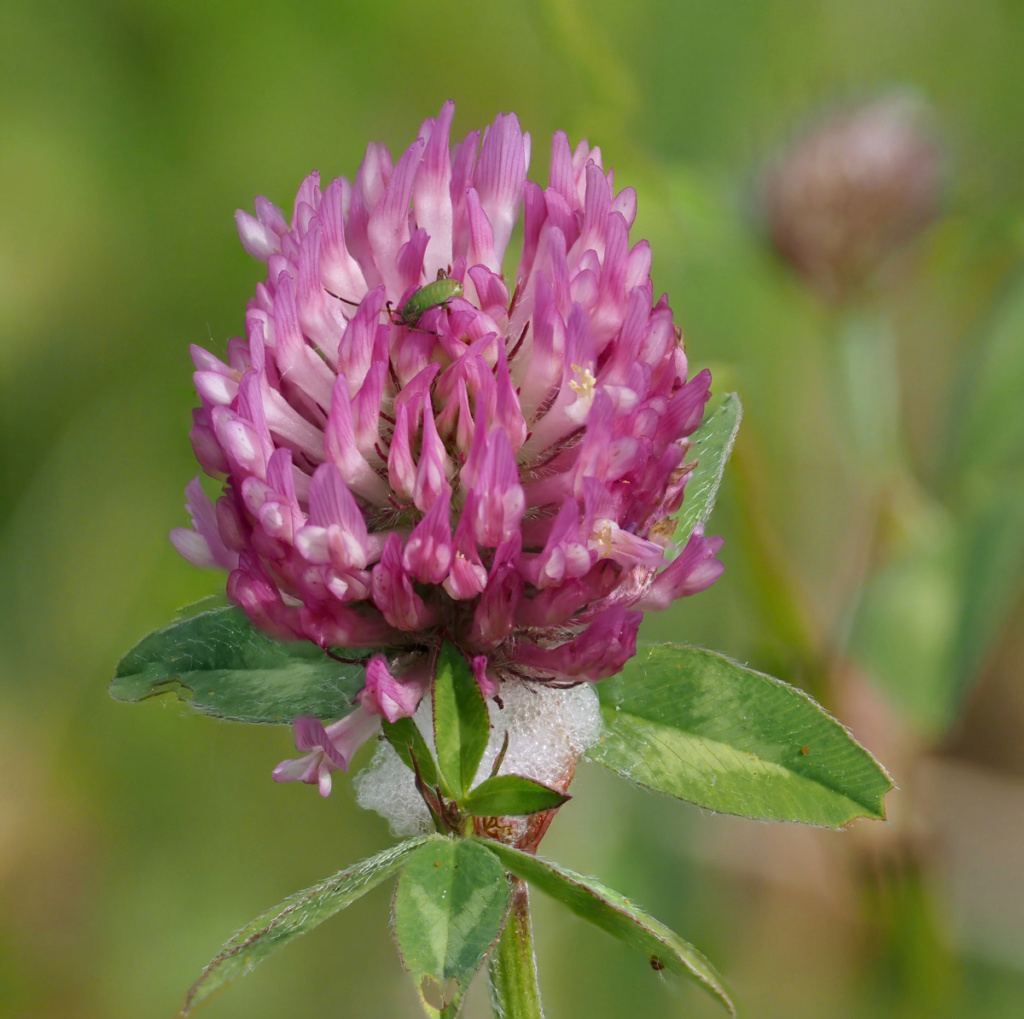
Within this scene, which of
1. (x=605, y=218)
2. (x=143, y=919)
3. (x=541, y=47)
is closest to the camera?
(x=605, y=218)

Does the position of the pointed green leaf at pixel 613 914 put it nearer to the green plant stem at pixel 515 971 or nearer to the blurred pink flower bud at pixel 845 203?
the green plant stem at pixel 515 971

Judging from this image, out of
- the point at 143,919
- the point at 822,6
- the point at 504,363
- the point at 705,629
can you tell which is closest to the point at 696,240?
the point at 705,629

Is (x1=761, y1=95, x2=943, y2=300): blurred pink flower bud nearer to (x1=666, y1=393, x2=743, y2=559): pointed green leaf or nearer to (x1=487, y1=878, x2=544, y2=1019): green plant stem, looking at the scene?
(x1=666, y1=393, x2=743, y2=559): pointed green leaf

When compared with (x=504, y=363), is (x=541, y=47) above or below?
above

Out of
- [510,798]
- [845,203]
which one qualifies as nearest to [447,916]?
[510,798]

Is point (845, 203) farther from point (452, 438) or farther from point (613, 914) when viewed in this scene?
point (613, 914)

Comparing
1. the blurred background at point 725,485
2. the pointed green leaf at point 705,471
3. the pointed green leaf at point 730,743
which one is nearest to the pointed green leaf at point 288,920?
the pointed green leaf at point 730,743

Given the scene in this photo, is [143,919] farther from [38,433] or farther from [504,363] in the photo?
[504,363]
